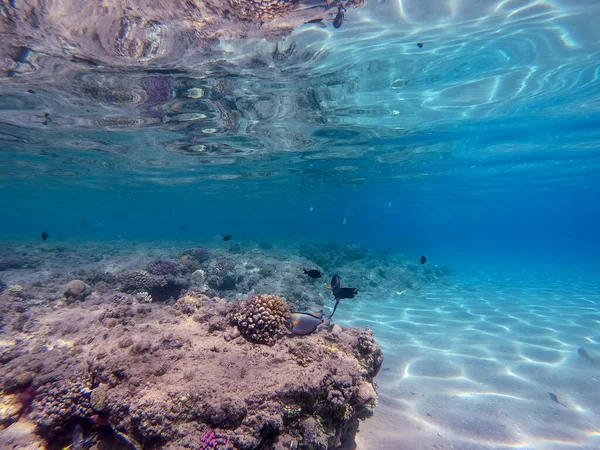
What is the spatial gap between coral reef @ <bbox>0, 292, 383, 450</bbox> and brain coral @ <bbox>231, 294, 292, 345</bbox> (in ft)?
0.08

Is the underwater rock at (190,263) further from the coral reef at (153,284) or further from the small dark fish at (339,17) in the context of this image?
the small dark fish at (339,17)

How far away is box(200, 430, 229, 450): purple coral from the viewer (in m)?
2.83

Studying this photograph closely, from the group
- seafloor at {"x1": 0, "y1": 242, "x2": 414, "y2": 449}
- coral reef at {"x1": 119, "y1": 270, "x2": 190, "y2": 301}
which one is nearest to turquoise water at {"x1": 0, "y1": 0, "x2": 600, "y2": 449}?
seafloor at {"x1": 0, "y1": 242, "x2": 414, "y2": 449}

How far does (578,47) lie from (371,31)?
23.8 feet

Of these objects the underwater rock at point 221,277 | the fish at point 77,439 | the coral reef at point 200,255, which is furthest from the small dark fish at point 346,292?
the coral reef at point 200,255

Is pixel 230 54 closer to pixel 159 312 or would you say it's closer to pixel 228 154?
pixel 159 312

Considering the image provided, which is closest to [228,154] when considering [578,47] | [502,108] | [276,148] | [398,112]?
[276,148]

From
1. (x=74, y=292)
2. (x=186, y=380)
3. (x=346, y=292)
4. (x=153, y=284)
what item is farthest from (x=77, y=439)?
(x=74, y=292)

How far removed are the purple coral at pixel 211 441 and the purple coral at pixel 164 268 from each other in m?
9.29

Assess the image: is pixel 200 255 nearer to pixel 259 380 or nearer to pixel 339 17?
pixel 339 17

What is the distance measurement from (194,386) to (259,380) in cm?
74

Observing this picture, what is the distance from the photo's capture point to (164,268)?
11.6 meters

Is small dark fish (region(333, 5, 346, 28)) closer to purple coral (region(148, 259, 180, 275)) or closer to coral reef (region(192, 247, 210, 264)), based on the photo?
purple coral (region(148, 259, 180, 275))

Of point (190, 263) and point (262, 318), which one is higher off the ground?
point (262, 318)
